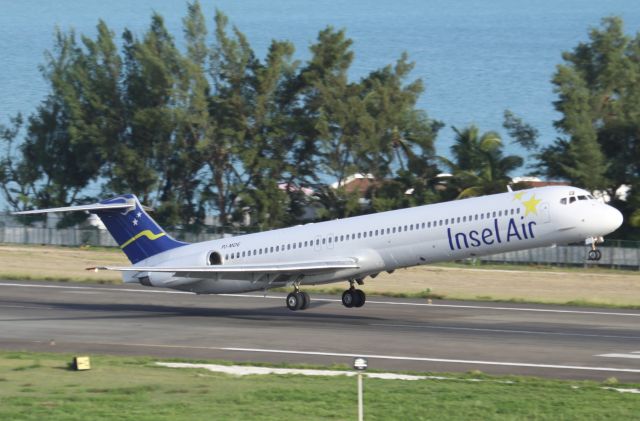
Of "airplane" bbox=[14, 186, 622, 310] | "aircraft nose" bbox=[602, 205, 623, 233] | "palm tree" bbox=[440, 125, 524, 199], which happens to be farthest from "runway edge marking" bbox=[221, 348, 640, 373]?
"palm tree" bbox=[440, 125, 524, 199]

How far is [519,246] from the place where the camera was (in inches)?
1470

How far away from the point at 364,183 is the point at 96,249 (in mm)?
22184

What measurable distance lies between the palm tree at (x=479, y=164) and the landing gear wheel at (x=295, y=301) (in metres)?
32.2

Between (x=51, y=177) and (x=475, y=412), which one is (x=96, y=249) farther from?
(x=475, y=412)

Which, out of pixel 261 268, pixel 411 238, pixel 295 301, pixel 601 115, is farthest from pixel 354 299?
pixel 601 115

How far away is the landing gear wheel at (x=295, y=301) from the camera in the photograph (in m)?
41.7

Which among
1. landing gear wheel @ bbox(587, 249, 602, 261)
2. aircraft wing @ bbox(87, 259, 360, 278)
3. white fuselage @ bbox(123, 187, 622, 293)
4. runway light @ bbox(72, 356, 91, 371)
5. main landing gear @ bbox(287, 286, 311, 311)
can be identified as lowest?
runway light @ bbox(72, 356, 91, 371)

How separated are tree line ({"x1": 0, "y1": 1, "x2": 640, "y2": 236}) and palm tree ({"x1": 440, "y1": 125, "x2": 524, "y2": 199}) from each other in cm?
11

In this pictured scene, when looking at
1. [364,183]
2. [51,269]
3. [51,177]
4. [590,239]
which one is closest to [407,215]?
[590,239]

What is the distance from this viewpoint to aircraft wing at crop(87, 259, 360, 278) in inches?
1566

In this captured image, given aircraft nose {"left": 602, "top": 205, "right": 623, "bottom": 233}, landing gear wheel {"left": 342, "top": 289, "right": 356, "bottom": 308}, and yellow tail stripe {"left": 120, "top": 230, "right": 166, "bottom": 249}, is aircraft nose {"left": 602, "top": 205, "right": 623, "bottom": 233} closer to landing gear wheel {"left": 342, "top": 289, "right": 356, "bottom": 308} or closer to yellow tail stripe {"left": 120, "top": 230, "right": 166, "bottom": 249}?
landing gear wheel {"left": 342, "top": 289, "right": 356, "bottom": 308}

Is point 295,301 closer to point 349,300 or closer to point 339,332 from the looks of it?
point 349,300

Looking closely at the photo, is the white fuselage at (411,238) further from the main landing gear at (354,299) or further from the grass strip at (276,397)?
the grass strip at (276,397)

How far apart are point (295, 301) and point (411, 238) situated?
→ 572cm
